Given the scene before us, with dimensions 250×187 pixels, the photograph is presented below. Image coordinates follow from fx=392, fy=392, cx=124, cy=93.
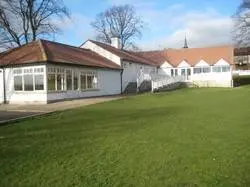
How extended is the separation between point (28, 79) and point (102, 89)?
874cm

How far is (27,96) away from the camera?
91.4 ft

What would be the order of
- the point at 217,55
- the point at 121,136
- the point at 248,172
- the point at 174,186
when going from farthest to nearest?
the point at 217,55
the point at 121,136
the point at 248,172
the point at 174,186

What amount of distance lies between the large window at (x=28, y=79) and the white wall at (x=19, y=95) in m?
0.29

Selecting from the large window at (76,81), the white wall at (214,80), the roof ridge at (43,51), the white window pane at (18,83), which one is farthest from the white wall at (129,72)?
the white window pane at (18,83)

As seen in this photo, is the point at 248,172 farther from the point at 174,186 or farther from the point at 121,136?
the point at 121,136

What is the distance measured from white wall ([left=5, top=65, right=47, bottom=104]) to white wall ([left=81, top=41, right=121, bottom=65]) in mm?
14087

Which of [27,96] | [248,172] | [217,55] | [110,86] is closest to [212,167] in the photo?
[248,172]

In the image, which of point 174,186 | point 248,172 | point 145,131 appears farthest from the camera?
point 145,131

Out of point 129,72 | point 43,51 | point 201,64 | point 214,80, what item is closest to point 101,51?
point 129,72

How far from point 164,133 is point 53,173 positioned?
4.98 m

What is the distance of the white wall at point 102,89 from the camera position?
2831 centimetres

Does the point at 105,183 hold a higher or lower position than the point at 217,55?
lower

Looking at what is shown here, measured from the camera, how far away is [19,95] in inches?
1117

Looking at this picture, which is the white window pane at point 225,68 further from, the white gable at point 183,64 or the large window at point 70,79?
the large window at point 70,79
